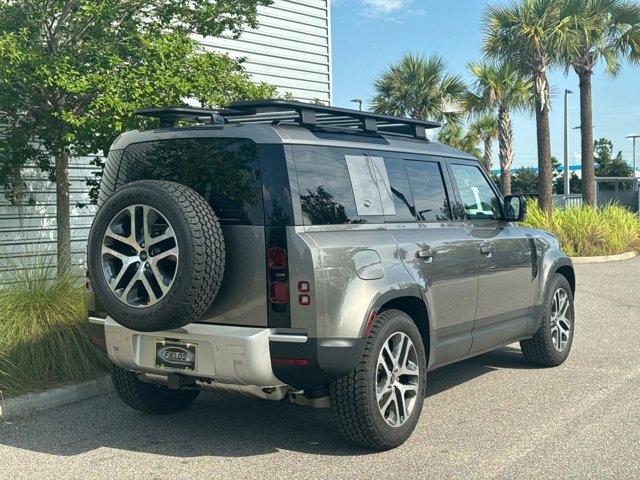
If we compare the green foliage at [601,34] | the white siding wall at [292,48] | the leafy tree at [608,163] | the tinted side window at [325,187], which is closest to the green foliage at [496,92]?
the green foliage at [601,34]

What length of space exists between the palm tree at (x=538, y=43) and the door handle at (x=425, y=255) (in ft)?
52.7

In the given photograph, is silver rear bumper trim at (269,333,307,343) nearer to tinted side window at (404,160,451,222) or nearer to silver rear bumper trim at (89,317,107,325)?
silver rear bumper trim at (89,317,107,325)

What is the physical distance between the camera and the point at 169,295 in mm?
4199

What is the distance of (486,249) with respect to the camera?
5.89 meters

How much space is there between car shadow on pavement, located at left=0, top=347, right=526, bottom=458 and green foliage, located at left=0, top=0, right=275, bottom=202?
2.79 meters

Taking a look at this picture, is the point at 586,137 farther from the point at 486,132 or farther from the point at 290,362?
the point at 290,362

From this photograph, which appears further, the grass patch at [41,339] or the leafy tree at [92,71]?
the leafy tree at [92,71]

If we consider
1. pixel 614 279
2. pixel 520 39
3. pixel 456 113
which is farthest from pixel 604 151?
pixel 614 279

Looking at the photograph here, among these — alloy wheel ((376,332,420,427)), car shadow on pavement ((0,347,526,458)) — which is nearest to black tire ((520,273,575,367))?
car shadow on pavement ((0,347,526,458))

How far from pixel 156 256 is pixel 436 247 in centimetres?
Result: 199

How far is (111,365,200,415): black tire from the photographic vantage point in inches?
211

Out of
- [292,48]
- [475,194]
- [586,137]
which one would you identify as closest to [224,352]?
[475,194]

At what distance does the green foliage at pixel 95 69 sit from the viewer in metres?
7.19

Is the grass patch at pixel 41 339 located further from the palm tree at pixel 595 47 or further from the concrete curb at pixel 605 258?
the palm tree at pixel 595 47
